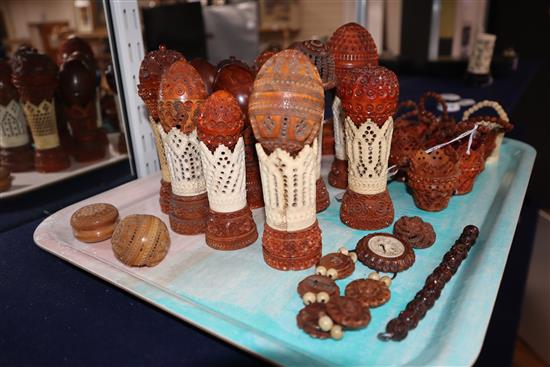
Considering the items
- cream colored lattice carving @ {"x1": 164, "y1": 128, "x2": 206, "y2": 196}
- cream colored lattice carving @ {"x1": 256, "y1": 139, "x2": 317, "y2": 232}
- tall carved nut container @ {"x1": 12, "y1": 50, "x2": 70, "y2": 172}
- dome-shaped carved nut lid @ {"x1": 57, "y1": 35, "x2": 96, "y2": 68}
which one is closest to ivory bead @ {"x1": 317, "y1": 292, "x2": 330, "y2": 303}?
cream colored lattice carving @ {"x1": 256, "y1": 139, "x2": 317, "y2": 232}

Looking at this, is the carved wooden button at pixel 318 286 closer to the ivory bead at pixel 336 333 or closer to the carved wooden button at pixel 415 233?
the ivory bead at pixel 336 333

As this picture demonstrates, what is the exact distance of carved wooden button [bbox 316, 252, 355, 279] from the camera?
72 cm

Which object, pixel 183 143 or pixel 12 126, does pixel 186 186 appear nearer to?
pixel 183 143

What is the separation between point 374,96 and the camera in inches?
31.0

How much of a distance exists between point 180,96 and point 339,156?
0.43 m

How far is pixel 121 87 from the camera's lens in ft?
3.65

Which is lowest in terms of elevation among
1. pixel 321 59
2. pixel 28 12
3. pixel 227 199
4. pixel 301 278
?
pixel 301 278

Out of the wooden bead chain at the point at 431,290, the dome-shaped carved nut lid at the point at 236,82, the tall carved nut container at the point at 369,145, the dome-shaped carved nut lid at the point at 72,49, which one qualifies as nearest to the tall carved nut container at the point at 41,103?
the dome-shaped carved nut lid at the point at 72,49

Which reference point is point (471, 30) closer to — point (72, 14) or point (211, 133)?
point (72, 14)

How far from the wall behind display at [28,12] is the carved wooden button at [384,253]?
1.24 metres

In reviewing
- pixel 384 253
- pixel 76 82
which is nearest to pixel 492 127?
pixel 384 253

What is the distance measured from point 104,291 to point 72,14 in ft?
5.05

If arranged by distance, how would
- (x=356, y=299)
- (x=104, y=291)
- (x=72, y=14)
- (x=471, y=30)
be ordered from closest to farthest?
(x=356, y=299) → (x=104, y=291) → (x=72, y=14) → (x=471, y=30)

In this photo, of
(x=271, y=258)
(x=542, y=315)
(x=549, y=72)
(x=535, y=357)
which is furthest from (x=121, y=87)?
(x=549, y=72)
